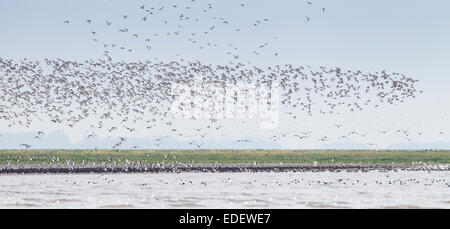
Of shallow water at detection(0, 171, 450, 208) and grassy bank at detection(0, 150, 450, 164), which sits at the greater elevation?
grassy bank at detection(0, 150, 450, 164)

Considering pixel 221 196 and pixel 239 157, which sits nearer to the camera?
pixel 221 196

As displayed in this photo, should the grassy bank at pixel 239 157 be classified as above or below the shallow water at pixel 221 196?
above

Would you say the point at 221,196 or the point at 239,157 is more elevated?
the point at 239,157

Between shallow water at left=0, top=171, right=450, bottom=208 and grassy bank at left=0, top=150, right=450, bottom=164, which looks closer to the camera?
shallow water at left=0, top=171, right=450, bottom=208

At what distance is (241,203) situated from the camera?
48.7 metres
